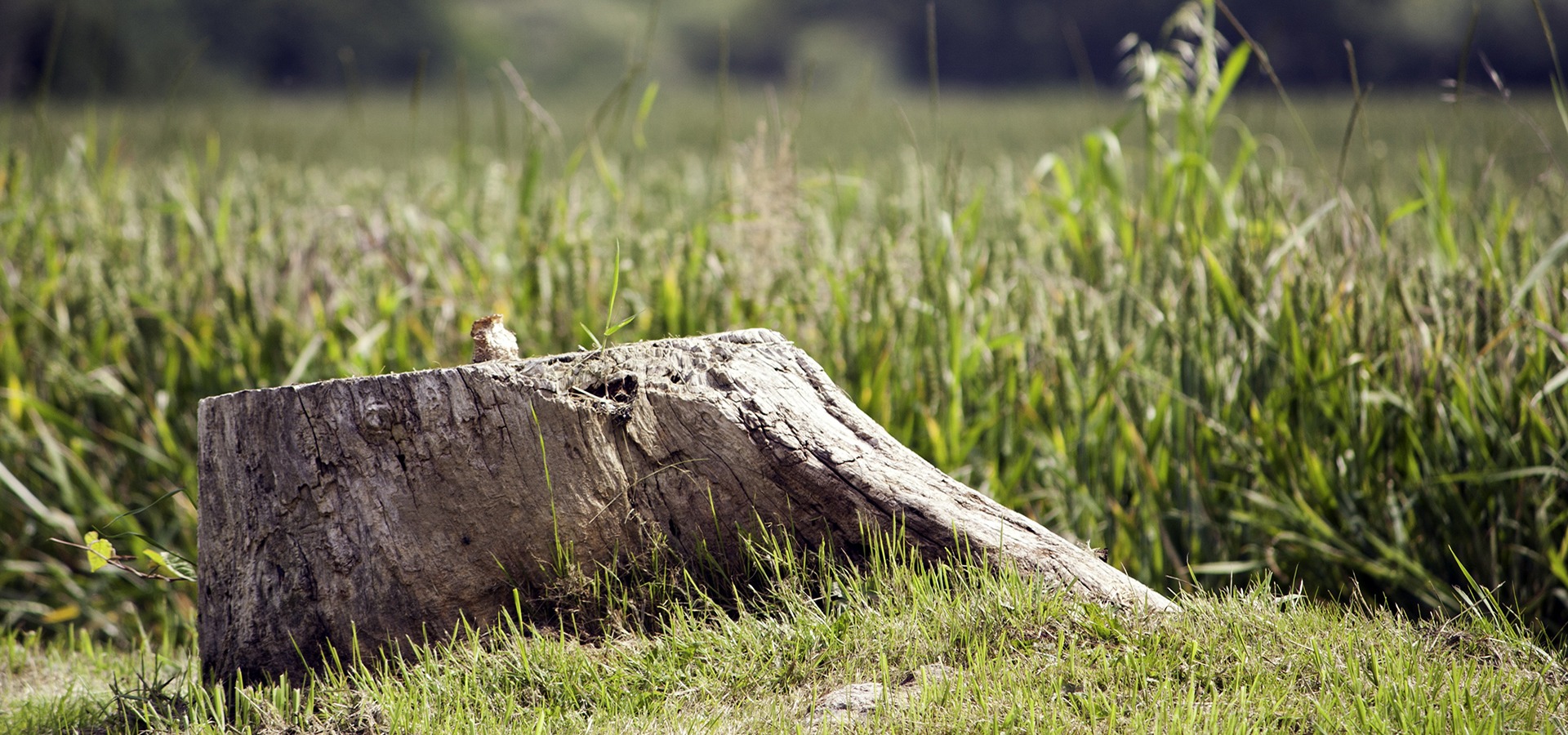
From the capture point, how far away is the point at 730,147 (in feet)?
11.5

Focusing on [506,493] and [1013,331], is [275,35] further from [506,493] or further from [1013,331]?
[506,493]

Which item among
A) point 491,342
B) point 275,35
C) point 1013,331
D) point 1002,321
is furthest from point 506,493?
point 275,35

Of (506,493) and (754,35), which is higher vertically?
(754,35)

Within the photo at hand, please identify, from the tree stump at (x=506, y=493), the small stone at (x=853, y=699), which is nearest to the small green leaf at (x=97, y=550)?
the tree stump at (x=506, y=493)

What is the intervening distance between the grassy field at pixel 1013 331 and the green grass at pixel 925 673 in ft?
0.56

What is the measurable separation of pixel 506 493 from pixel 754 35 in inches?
2071

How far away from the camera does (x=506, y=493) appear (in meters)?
1.67

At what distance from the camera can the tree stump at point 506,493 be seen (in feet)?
5.35

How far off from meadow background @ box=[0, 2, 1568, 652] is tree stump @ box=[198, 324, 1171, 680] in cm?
34

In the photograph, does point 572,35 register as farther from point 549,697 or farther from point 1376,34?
point 549,697

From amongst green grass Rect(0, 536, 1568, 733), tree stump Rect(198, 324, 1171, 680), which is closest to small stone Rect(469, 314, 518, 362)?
tree stump Rect(198, 324, 1171, 680)

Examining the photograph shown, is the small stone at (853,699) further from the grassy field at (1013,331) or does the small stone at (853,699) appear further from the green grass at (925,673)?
the grassy field at (1013,331)

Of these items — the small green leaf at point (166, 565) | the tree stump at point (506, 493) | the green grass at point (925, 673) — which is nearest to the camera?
the green grass at point (925, 673)

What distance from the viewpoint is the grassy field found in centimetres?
238
